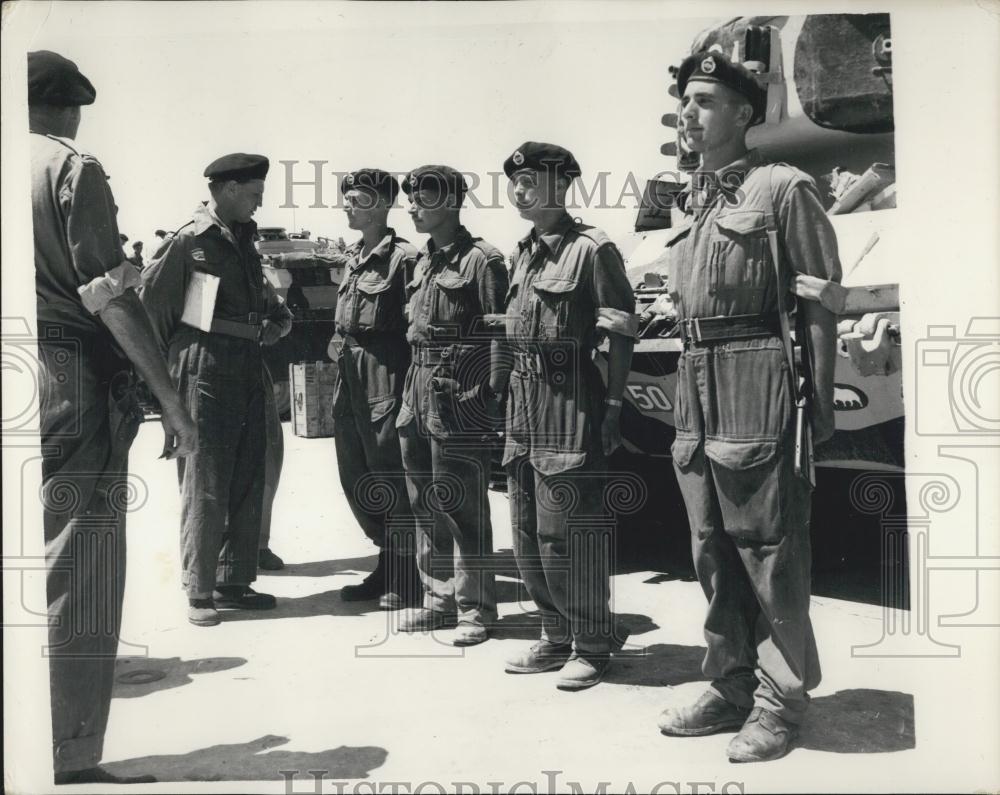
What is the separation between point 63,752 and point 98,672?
25 cm

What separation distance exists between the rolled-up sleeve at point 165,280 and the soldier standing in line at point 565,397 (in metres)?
1.61

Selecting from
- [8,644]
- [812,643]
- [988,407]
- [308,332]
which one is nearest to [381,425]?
[8,644]

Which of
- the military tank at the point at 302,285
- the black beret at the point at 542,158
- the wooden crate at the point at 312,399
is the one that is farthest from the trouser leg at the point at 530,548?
the military tank at the point at 302,285

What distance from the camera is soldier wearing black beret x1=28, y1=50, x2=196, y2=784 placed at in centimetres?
280

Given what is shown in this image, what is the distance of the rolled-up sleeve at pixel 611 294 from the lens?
3.54 metres

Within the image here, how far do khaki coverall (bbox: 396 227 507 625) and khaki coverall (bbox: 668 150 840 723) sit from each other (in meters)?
1.17

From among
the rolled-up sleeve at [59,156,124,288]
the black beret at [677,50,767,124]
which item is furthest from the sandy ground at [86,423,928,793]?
the black beret at [677,50,767,124]

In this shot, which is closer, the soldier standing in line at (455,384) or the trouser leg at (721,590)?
the trouser leg at (721,590)

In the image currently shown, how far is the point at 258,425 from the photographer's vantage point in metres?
4.64

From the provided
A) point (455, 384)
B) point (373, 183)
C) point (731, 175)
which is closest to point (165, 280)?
point (373, 183)

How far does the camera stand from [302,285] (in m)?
9.70

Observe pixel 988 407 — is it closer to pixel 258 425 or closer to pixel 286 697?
pixel 286 697

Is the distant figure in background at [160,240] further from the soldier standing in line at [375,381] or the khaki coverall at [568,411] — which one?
the khaki coverall at [568,411]

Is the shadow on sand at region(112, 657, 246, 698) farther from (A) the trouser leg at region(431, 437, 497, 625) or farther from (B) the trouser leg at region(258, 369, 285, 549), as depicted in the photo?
(B) the trouser leg at region(258, 369, 285, 549)
